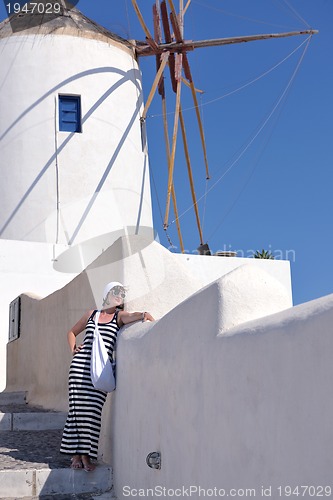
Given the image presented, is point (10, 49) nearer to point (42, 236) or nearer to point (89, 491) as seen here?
point (42, 236)

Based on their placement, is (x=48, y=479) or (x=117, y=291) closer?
(x=48, y=479)

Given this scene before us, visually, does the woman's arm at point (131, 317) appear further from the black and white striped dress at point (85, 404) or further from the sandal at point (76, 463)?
the sandal at point (76, 463)

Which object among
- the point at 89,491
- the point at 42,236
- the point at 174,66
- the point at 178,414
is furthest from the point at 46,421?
the point at 174,66

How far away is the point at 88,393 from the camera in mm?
4270

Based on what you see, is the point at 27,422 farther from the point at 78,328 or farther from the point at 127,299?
the point at 127,299

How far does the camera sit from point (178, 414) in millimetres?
3143

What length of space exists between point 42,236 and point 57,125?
206cm

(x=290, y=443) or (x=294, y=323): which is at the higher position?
(x=294, y=323)

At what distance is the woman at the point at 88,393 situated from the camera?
4.18 meters

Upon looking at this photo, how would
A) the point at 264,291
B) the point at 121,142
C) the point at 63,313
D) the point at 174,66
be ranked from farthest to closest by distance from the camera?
the point at 174,66 → the point at 121,142 → the point at 63,313 → the point at 264,291

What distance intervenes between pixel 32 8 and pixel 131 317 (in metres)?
10.7

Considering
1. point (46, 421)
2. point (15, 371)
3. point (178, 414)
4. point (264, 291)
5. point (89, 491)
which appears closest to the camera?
point (264, 291)
